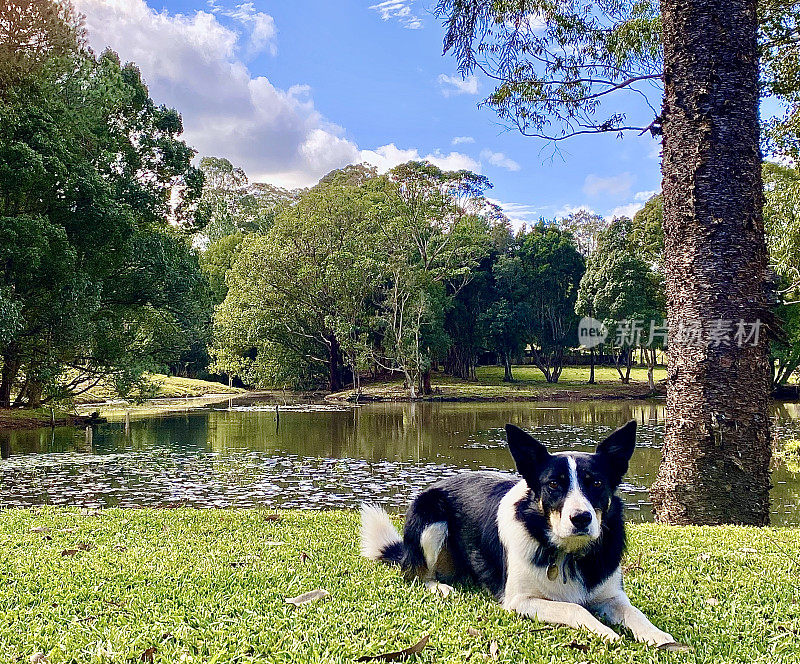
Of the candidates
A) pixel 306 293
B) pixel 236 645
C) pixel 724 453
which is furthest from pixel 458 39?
pixel 306 293

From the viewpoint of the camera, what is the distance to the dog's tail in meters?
A: 4.37

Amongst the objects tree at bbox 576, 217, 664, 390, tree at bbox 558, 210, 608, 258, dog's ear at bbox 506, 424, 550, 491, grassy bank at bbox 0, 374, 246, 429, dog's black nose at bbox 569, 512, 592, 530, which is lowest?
grassy bank at bbox 0, 374, 246, 429

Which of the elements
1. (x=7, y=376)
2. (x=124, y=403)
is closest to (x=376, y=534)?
(x=7, y=376)

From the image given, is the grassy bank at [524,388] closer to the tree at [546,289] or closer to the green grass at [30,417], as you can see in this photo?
the tree at [546,289]

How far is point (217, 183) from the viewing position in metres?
67.1

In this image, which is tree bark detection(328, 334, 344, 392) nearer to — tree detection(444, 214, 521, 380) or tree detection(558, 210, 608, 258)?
tree detection(444, 214, 521, 380)

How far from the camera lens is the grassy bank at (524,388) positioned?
127 ft

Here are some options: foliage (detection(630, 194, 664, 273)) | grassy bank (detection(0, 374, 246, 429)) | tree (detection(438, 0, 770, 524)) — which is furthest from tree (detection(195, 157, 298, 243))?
tree (detection(438, 0, 770, 524))

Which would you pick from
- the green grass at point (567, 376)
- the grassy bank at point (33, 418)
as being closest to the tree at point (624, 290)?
the green grass at point (567, 376)

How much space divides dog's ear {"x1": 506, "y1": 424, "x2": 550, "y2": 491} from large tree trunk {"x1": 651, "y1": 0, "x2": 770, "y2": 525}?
447 cm

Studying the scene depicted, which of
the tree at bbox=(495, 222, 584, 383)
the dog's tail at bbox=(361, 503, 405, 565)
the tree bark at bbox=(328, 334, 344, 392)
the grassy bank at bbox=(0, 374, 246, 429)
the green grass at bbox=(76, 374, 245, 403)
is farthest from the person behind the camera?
the tree at bbox=(495, 222, 584, 383)

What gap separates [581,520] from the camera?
2.88m

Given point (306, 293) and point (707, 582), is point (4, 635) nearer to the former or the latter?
point (707, 582)

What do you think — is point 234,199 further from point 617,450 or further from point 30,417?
point 617,450
